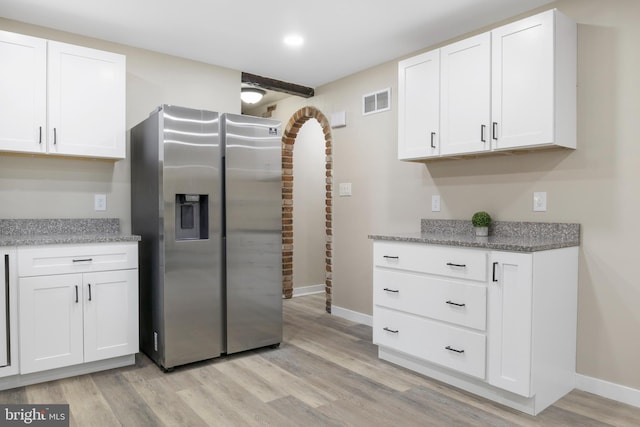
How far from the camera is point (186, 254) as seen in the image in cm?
291

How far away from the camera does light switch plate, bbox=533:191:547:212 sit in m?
2.75

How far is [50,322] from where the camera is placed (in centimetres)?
263

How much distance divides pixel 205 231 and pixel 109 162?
1031mm

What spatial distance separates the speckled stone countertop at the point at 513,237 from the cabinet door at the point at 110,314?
5.79 feet

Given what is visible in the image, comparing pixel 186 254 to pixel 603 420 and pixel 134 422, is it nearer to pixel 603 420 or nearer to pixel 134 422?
pixel 134 422

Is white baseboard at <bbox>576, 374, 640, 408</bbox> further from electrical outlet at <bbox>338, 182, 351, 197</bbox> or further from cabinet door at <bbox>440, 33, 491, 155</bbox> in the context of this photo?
electrical outlet at <bbox>338, 182, 351, 197</bbox>

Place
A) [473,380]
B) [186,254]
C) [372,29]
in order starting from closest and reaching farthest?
[473,380]
[186,254]
[372,29]

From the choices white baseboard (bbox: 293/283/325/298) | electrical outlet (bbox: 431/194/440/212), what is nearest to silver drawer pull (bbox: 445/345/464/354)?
electrical outlet (bbox: 431/194/440/212)

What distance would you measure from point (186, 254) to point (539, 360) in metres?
2.25

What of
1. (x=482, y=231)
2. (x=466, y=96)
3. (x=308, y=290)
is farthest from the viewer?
(x=308, y=290)

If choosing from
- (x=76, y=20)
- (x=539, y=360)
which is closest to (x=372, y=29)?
(x=76, y=20)

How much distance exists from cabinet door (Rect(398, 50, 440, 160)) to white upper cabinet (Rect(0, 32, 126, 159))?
6.82ft

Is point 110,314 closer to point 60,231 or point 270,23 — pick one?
point 60,231

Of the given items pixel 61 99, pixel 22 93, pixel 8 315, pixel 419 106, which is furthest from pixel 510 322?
pixel 22 93
